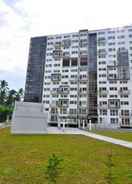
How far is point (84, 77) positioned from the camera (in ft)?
247

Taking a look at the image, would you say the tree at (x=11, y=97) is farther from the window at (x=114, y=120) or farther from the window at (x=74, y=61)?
the window at (x=114, y=120)

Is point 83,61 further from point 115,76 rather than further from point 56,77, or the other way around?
point 115,76

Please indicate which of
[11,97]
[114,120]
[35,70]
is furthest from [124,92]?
[11,97]

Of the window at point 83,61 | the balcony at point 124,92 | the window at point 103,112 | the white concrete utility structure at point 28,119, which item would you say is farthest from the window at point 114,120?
the white concrete utility structure at point 28,119

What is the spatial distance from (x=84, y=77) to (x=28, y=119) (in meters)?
49.8

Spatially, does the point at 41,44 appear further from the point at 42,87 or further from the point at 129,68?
the point at 129,68

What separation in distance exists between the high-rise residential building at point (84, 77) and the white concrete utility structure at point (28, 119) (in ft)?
119

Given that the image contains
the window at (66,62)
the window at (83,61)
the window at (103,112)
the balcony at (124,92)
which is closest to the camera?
the balcony at (124,92)

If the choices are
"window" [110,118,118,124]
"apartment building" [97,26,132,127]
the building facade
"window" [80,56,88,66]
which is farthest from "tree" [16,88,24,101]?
"window" [110,118,118,124]

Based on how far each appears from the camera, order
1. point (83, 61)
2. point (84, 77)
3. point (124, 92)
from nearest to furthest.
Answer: point (124, 92)
point (84, 77)
point (83, 61)

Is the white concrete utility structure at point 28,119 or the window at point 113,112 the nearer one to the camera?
the white concrete utility structure at point 28,119

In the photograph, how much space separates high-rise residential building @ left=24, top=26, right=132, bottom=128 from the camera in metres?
68.6

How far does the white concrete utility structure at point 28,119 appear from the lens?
1104 inches

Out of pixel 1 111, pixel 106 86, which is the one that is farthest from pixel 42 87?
pixel 106 86
